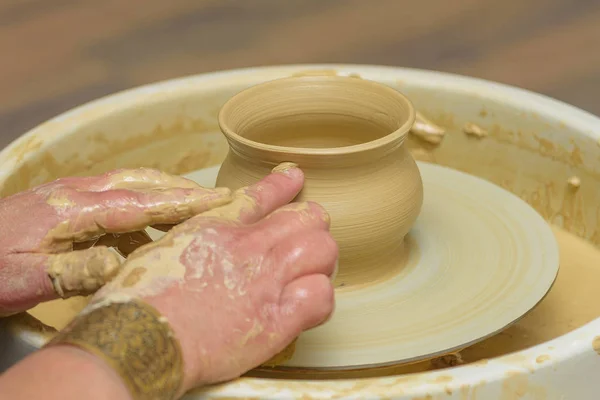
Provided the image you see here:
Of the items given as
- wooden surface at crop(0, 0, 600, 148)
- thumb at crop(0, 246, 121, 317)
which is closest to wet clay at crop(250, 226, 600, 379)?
thumb at crop(0, 246, 121, 317)

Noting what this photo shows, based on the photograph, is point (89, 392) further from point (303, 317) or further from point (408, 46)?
point (408, 46)

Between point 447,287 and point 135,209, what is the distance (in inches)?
20.5

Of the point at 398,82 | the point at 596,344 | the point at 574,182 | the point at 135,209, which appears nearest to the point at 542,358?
the point at 596,344

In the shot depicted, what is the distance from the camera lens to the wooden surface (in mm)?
3652

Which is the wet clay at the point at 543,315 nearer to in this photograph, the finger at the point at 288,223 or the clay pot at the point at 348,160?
the clay pot at the point at 348,160

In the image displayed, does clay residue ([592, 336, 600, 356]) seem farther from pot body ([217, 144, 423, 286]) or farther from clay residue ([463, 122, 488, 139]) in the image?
clay residue ([463, 122, 488, 139])

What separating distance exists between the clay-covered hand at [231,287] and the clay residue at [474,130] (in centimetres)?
82

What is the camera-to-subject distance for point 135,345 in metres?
0.94

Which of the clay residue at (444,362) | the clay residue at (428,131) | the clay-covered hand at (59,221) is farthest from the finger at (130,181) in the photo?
the clay residue at (428,131)

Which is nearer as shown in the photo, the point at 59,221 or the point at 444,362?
the point at 59,221

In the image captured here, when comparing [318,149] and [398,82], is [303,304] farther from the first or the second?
[398,82]

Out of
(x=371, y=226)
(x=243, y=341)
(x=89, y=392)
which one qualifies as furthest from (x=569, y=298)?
(x=89, y=392)

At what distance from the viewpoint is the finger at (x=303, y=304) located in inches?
40.3

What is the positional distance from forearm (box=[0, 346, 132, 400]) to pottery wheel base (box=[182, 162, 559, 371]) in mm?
325
